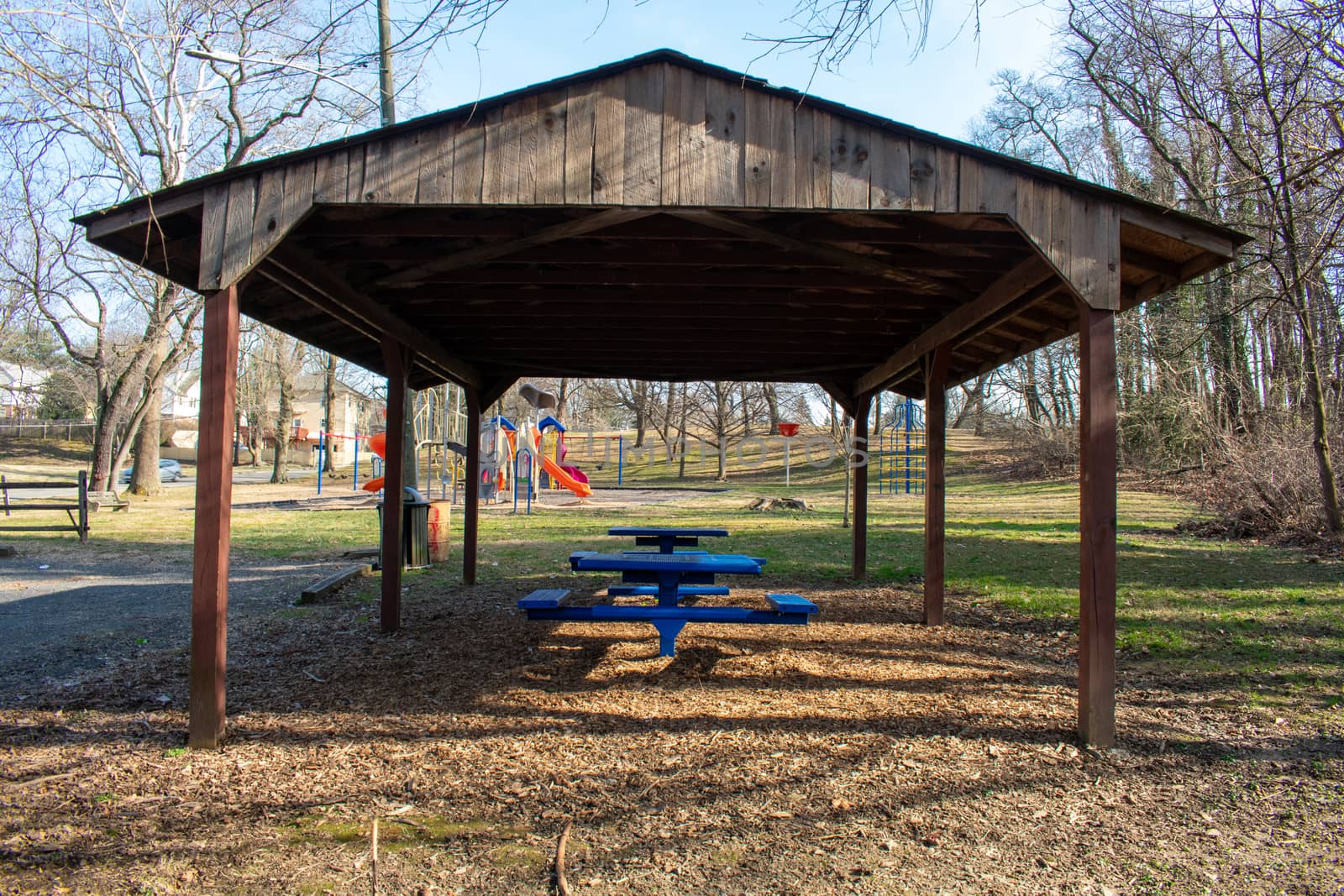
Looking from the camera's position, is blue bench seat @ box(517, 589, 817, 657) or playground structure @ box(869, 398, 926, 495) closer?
blue bench seat @ box(517, 589, 817, 657)

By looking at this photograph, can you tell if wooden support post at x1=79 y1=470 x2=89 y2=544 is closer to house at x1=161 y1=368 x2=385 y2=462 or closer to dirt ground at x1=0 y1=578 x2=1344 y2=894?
dirt ground at x1=0 y1=578 x2=1344 y2=894

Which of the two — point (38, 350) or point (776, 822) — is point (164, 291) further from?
point (38, 350)

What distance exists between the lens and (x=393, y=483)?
757 cm

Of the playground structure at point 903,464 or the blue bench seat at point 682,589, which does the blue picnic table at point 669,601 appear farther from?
the playground structure at point 903,464

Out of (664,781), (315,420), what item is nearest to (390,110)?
(664,781)

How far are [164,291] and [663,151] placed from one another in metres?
22.9

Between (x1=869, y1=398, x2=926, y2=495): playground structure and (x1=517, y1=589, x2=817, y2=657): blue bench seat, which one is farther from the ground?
(x1=869, y1=398, x2=926, y2=495): playground structure

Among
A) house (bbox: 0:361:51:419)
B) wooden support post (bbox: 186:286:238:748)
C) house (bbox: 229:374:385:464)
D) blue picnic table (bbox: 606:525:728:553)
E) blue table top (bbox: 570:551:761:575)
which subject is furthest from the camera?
house (bbox: 229:374:385:464)

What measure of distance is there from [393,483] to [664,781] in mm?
4501

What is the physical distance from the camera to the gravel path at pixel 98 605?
629 centimetres

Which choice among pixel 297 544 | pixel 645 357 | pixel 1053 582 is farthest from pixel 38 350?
pixel 1053 582

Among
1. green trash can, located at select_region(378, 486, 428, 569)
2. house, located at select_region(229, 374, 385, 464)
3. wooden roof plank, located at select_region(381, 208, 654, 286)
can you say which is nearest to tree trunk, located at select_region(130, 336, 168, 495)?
green trash can, located at select_region(378, 486, 428, 569)

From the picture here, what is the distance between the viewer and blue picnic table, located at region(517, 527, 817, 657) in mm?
5613

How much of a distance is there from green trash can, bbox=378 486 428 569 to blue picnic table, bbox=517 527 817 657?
5160 millimetres
